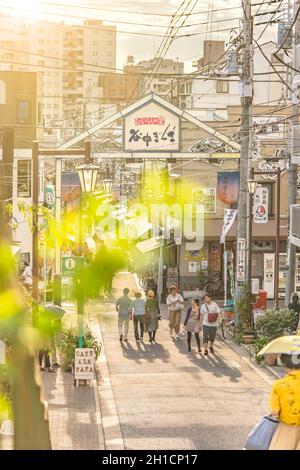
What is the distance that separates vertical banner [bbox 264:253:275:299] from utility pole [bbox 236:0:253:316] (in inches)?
434

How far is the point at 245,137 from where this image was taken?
2709 cm

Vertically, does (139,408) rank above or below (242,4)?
below

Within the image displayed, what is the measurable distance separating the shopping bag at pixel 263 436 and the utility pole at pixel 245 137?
1813cm

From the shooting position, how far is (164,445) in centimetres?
1390

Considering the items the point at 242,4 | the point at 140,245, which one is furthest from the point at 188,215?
the point at 242,4

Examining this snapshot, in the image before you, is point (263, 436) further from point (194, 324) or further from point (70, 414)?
point (194, 324)

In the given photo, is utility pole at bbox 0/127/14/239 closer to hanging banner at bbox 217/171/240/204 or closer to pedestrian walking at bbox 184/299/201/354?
hanging banner at bbox 217/171/240/204

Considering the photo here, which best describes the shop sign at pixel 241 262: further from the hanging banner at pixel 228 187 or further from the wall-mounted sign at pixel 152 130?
the hanging banner at pixel 228 187

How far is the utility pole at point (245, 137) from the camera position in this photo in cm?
2683

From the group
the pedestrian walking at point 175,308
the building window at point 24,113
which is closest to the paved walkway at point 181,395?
the pedestrian walking at point 175,308
